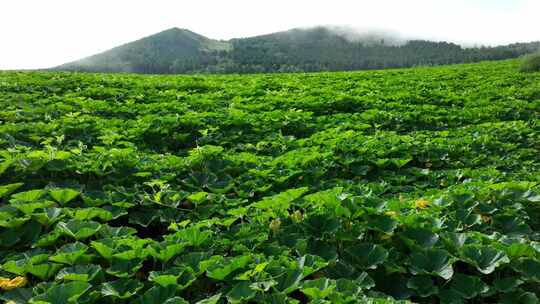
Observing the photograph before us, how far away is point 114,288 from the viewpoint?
9.01ft

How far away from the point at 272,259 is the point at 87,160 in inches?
121

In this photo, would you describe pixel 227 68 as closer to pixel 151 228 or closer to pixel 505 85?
pixel 505 85

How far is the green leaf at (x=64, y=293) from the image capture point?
2.53m

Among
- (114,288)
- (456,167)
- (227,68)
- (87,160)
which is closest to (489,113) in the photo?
(456,167)

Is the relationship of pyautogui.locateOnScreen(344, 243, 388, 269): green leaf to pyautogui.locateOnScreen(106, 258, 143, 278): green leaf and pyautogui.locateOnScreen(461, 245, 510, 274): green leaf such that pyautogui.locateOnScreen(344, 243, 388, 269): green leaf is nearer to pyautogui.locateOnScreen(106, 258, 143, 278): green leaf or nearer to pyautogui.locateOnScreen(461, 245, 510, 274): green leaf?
pyautogui.locateOnScreen(461, 245, 510, 274): green leaf

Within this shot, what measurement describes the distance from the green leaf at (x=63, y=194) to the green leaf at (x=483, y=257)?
11.4ft

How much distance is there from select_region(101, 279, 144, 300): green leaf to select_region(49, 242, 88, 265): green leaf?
1.25 ft

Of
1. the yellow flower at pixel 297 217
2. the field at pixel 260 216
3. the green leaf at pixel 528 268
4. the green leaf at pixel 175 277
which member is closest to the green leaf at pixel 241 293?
the field at pixel 260 216

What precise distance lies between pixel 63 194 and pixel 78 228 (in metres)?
0.76

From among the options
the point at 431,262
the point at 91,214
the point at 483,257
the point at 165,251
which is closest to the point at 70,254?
the point at 165,251

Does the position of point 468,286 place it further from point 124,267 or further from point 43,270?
point 43,270

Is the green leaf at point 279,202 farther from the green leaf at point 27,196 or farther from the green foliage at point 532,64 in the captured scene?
the green foliage at point 532,64

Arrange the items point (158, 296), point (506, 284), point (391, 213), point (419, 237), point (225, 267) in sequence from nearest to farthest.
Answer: point (158, 296) → point (225, 267) → point (506, 284) → point (419, 237) → point (391, 213)

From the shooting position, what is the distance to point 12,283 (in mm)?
2867
